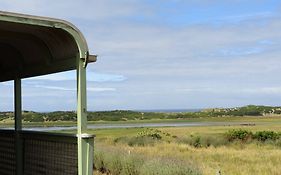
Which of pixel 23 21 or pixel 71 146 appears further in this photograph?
pixel 71 146

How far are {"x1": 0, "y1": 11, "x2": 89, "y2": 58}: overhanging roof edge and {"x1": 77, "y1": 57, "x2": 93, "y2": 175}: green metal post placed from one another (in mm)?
175

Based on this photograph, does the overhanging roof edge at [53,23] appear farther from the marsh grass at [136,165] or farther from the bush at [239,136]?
the bush at [239,136]

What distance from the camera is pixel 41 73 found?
→ 739 centimetres

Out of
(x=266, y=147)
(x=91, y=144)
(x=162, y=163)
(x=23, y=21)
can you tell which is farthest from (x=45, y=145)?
(x=266, y=147)

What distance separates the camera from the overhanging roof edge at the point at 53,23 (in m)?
5.76

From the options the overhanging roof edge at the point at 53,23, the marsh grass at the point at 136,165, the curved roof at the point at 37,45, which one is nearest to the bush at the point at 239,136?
the marsh grass at the point at 136,165

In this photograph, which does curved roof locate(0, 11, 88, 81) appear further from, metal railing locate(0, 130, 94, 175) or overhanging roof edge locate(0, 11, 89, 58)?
metal railing locate(0, 130, 94, 175)

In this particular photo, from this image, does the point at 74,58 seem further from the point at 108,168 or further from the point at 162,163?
the point at 108,168

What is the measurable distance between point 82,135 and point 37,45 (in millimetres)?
1744

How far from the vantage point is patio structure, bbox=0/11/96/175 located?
20.0 feet

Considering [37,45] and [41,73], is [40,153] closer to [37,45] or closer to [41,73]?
[41,73]

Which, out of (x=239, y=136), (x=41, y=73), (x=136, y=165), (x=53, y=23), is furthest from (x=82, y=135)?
(x=239, y=136)

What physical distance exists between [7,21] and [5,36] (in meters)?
1.25

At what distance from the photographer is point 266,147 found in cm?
3172
